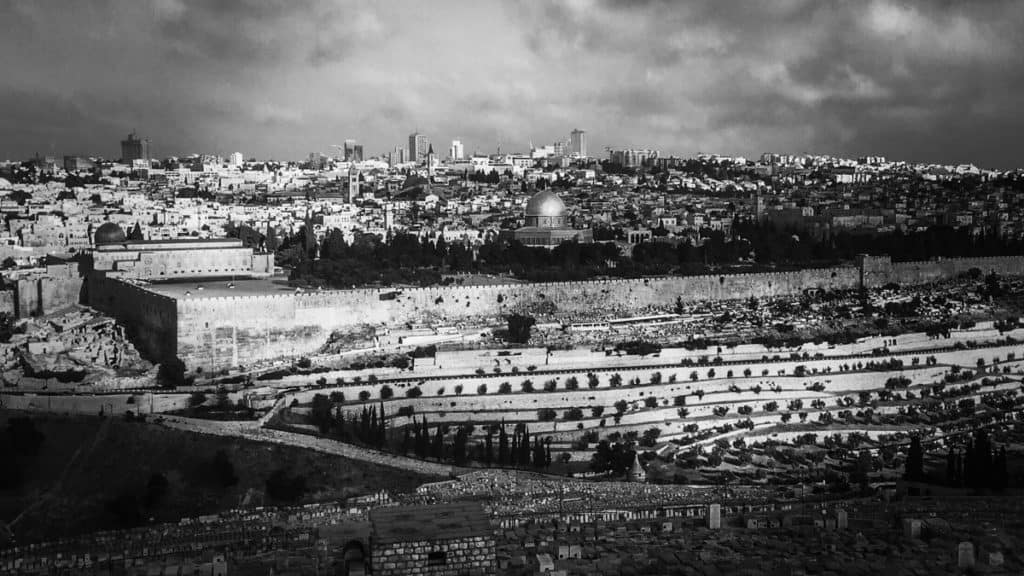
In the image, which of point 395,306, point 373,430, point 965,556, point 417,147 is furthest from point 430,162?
point 965,556

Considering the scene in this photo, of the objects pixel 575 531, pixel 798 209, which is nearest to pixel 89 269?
pixel 575 531

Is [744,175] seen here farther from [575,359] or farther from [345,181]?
[575,359]

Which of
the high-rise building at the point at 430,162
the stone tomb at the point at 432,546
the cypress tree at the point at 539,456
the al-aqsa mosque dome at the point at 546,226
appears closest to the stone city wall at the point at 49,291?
the cypress tree at the point at 539,456

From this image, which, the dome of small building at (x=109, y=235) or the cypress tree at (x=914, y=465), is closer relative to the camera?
the cypress tree at (x=914, y=465)

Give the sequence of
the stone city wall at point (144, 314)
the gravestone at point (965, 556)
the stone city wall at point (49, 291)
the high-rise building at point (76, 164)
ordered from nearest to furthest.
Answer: the gravestone at point (965, 556)
the stone city wall at point (144, 314)
the stone city wall at point (49, 291)
the high-rise building at point (76, 164)

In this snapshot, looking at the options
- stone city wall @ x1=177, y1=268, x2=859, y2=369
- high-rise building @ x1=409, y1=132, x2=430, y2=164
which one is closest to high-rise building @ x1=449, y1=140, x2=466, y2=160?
high-rise building @ x1=409, y1=132, x2=430, y2=164

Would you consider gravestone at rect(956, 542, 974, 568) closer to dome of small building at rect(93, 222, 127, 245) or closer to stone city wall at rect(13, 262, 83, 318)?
stone city wall at rect(13, 262, 83, 318)

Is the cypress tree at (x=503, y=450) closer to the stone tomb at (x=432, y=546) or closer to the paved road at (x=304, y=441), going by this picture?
the paved road at (x=304, y=441)

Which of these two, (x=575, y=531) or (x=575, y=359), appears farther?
(x=575, y=359)
